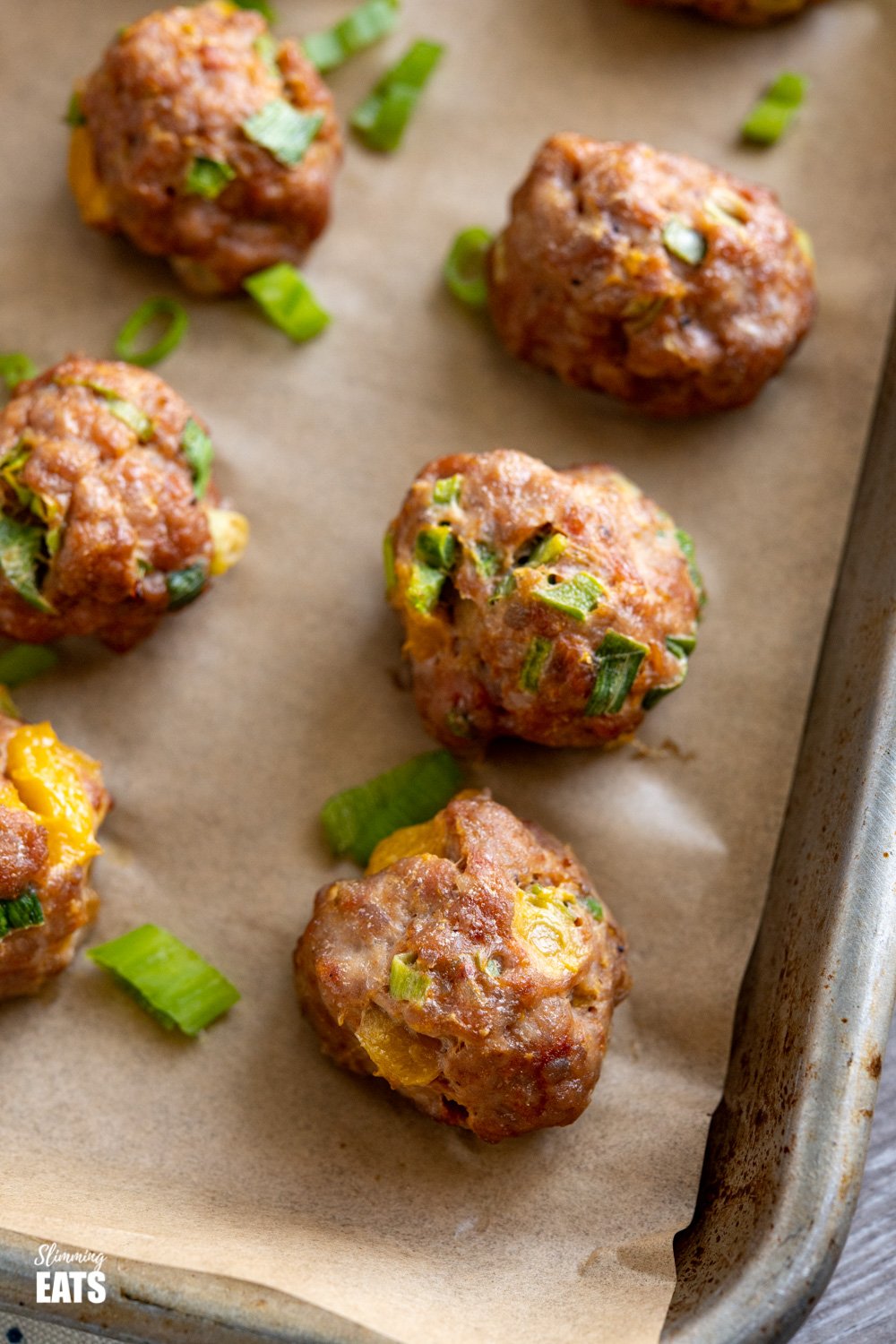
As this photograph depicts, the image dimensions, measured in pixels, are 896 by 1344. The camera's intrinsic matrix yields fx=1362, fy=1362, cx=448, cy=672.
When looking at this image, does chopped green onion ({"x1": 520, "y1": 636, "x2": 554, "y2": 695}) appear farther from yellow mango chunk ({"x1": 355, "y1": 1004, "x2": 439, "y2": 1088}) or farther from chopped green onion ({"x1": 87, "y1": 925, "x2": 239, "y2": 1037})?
chopped green onion ({"x1": 87, "y1": 925, "x2": 239, "y2": 1037})

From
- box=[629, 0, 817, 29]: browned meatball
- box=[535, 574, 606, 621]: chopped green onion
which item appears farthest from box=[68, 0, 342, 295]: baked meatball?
box=[535, 574, 606, 621]: chopped green onion

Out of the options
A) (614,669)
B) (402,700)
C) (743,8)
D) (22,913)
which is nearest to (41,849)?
(22,913)

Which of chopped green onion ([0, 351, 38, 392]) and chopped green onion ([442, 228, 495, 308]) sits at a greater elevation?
chopped green onion ([442, 228, 495, 308])

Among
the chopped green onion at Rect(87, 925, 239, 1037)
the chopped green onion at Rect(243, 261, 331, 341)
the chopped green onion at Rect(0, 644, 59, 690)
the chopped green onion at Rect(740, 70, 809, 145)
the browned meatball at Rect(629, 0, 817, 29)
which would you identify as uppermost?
the browned meatball at Rect(629, 0, 817, 29)

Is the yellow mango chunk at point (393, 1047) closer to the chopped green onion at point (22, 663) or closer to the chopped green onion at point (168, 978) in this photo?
the chopped green onion at point (168, 978)

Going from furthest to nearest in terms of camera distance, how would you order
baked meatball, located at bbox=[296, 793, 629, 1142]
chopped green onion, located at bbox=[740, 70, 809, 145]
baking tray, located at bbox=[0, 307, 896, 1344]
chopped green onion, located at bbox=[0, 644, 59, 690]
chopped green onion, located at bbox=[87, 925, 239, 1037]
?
1. chopped green onion, located at bbox=[740, 70, 809, 145]
2. chopped green onion, located at bbox=[0, 644, 59, 690]
3. chopped green onion, located at bbox=[87, 925, 239, 1037]
4. baked meatball, located at bbox=[296, 793, 629, 1142]
5. baking tray, located at bbox=[0, 307, 896, 1344]

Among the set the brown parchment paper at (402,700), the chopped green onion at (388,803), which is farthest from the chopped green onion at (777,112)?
the chopped green onion at (388,803)

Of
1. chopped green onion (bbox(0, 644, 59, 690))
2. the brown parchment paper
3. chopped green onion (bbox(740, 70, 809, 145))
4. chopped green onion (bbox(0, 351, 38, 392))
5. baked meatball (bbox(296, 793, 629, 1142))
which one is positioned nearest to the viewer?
baked meatball (bbox(296, 793, 629, 1142))
